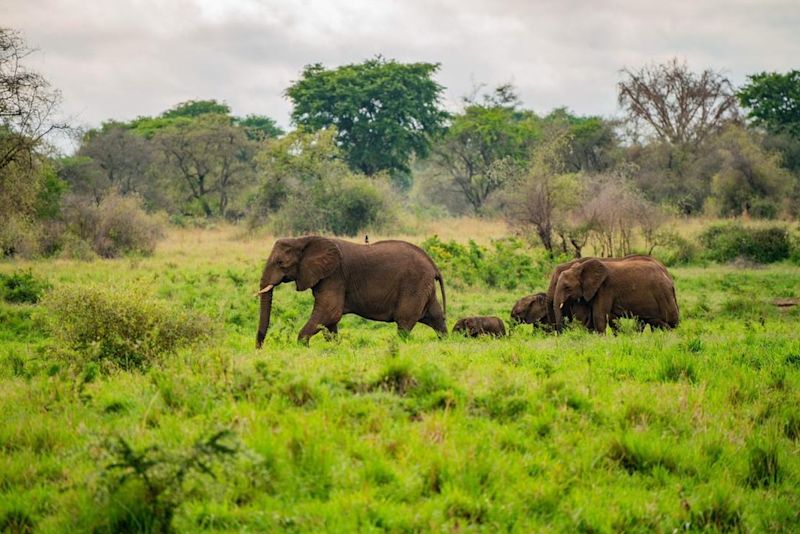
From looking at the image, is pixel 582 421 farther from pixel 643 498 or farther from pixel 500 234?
pixel 500 234

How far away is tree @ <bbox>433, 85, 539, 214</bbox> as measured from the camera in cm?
5906

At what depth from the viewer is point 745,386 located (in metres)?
9.94

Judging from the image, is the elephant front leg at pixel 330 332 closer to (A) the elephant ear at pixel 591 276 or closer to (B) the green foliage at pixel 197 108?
(A) the elephant ear at pixel 591 276

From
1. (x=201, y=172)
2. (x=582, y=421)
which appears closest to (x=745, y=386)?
(x=582, y=421)

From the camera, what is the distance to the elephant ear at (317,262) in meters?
14.9

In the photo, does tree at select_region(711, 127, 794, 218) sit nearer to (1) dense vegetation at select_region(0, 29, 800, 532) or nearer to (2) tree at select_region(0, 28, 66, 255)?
(1) dense vegetation at select_region(0, 29, 800, 532)

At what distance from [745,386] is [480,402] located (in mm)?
3410

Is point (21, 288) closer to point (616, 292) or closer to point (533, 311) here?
point (533, 311)

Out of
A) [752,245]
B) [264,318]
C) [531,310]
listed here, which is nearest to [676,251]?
[752,245]

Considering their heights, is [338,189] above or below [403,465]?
above

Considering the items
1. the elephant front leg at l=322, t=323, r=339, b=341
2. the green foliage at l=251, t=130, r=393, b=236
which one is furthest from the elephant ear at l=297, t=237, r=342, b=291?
the green foliage at l=251, t=130, r=393, b=236

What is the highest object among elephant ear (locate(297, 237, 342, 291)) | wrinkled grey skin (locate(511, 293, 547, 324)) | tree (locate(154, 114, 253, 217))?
tree (locate(154, 114, 253, 217))

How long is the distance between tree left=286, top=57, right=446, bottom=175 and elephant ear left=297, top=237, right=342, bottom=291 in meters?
39.7

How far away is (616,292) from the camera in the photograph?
15875 mm
